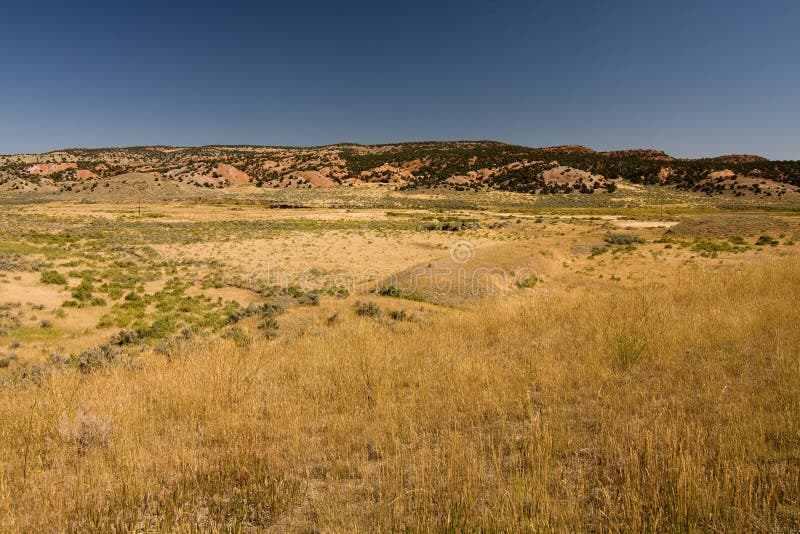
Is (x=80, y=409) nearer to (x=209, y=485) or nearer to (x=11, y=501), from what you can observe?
(x=11, y=501)

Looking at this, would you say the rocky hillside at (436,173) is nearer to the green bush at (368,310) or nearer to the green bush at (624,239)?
the green bush at (624,239)

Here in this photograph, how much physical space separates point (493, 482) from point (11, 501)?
3.59m

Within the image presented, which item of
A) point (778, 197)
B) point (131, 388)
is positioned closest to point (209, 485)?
point (131, 388)

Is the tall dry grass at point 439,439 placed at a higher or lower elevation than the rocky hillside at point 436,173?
lower

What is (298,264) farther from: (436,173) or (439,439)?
(436,173)

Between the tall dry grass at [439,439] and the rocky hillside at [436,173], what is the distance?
78.6 m

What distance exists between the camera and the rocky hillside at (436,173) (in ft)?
257

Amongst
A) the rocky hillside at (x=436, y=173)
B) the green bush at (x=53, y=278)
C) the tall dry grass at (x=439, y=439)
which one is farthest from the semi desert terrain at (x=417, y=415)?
the rocky hillside at (x=436, y=173)

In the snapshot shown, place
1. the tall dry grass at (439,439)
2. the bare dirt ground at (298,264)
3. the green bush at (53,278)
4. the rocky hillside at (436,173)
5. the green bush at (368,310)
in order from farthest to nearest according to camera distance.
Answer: the rocky hillside at (436,173) → the green bush at (53,278) → the bare dirt ground at (298,264) → the green bush at (368,310) → the tall dry grass at (439,439)

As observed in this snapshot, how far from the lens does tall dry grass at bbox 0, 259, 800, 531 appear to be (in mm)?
2682

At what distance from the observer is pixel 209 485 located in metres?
3.18

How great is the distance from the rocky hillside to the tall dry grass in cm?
7858

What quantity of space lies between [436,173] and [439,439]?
3712 inches

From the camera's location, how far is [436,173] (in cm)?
9456
